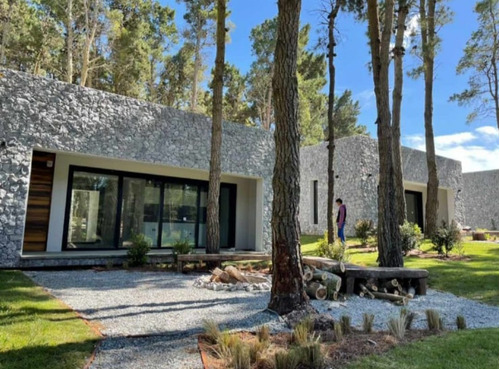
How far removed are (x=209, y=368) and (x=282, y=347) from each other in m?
0.79

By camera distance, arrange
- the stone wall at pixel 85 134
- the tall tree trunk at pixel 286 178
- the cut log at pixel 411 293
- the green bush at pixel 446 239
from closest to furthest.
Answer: the tall tree trunk at pixel 286 178 → the cut log at pixel 411 293 → the stone wall at pixel 85 134 → the green bush at pixel 446 239

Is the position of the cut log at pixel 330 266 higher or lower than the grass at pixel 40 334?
higher

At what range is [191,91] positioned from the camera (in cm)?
1988

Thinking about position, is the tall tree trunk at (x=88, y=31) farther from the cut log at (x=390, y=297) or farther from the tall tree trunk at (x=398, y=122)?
the cut log at (x=390, y=297)

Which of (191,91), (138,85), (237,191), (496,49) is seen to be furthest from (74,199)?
(496,49)

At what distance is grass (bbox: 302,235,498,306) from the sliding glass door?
508 centimetres

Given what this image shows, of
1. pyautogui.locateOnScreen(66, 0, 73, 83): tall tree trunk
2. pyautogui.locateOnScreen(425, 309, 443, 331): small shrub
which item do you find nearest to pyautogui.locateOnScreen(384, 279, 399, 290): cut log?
pyautogui.locateOnScreen(425, 309, 443, 331): small shrub

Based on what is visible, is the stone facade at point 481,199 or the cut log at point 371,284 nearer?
the cut log at point 371,284

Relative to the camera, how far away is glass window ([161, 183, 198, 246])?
10.6 meters

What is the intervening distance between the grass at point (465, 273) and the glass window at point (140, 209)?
569cm

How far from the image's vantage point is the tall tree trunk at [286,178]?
13.5 feet

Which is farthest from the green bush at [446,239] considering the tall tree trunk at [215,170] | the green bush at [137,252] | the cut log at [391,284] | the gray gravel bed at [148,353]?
the gray gravel bed at [148,353]

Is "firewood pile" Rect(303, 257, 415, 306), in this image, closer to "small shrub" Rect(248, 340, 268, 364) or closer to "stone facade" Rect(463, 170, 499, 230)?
"small shrub" Rect(248, 340, 268, 364)

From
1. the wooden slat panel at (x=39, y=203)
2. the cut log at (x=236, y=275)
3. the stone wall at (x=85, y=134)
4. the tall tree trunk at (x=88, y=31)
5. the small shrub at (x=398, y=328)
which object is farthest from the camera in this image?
the tall tree trunk at (x=88, y=31)
